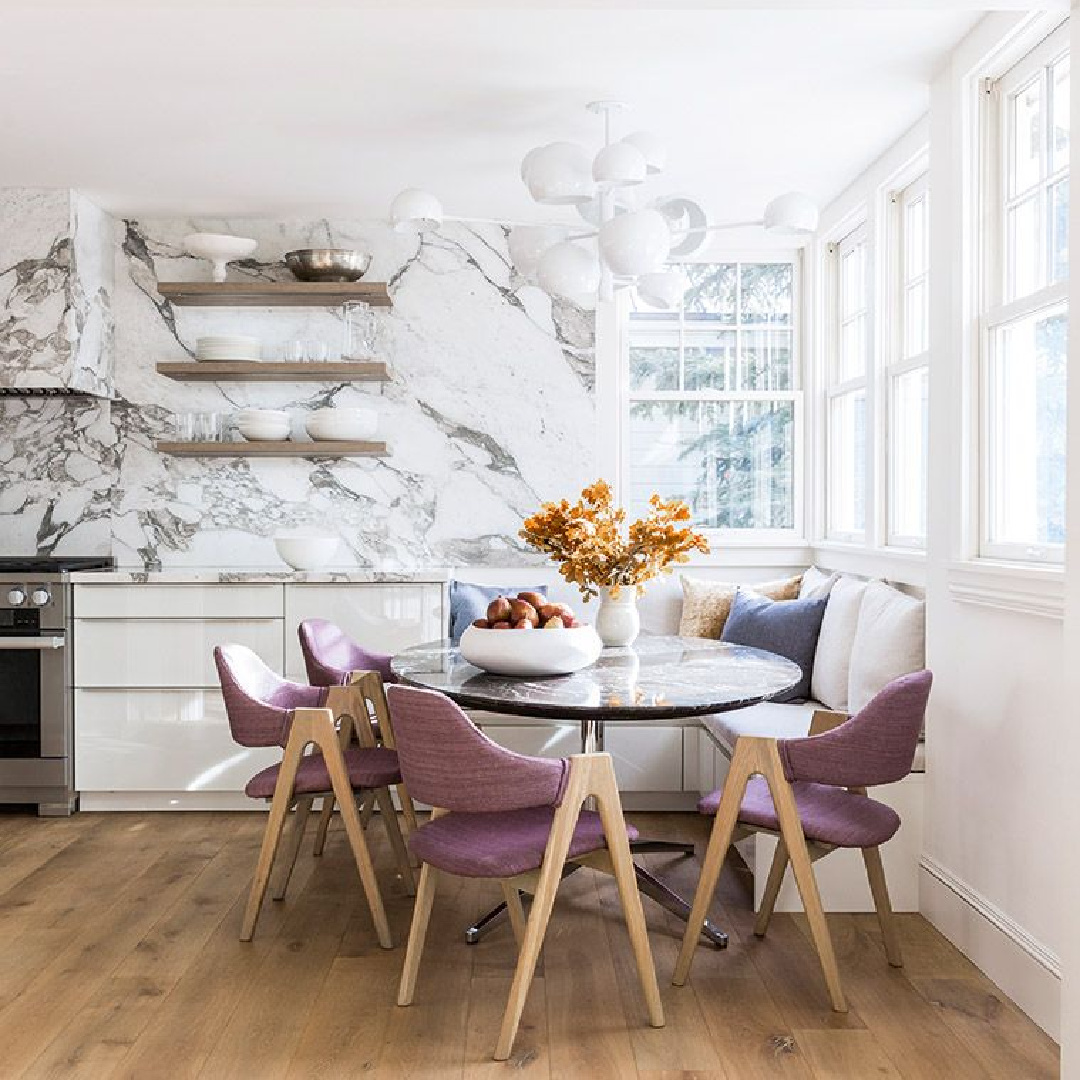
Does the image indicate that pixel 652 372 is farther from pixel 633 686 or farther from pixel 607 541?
pixel 633 686

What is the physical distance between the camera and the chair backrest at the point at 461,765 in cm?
266

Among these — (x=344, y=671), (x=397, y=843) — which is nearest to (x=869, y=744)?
(x=397, y=843)

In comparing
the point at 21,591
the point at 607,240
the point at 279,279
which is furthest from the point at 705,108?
the point at 21,591

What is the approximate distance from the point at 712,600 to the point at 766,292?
1.54 meters

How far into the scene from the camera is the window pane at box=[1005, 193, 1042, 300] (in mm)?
3172

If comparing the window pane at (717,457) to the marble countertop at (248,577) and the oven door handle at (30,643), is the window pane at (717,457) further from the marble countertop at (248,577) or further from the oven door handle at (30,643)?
the oven door handle at (30,643)

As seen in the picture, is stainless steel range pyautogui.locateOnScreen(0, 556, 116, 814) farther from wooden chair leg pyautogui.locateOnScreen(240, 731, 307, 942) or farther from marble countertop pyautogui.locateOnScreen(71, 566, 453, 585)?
wooden chair leg pyautogui.locateOnScreen(240, 731, 307, 942)

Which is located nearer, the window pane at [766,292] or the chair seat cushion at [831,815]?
the chair seat cushion at [831,815]

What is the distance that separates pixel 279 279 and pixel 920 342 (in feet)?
8.98


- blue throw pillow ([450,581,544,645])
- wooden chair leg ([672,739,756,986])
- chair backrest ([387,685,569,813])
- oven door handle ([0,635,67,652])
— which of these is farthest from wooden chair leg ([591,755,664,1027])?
oven door handle ([0,635,67,652])

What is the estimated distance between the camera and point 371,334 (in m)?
5.41

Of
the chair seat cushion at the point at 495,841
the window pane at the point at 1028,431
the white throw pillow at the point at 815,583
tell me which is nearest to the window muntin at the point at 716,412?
the white throw pillow at the point at 815,583

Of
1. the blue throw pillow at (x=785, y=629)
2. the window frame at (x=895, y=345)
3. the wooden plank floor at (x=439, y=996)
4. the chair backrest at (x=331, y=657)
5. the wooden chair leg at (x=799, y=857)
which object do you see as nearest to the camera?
the wooden plank floor at (x=439, y=996)

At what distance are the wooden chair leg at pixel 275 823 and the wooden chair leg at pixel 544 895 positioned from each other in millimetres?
928
